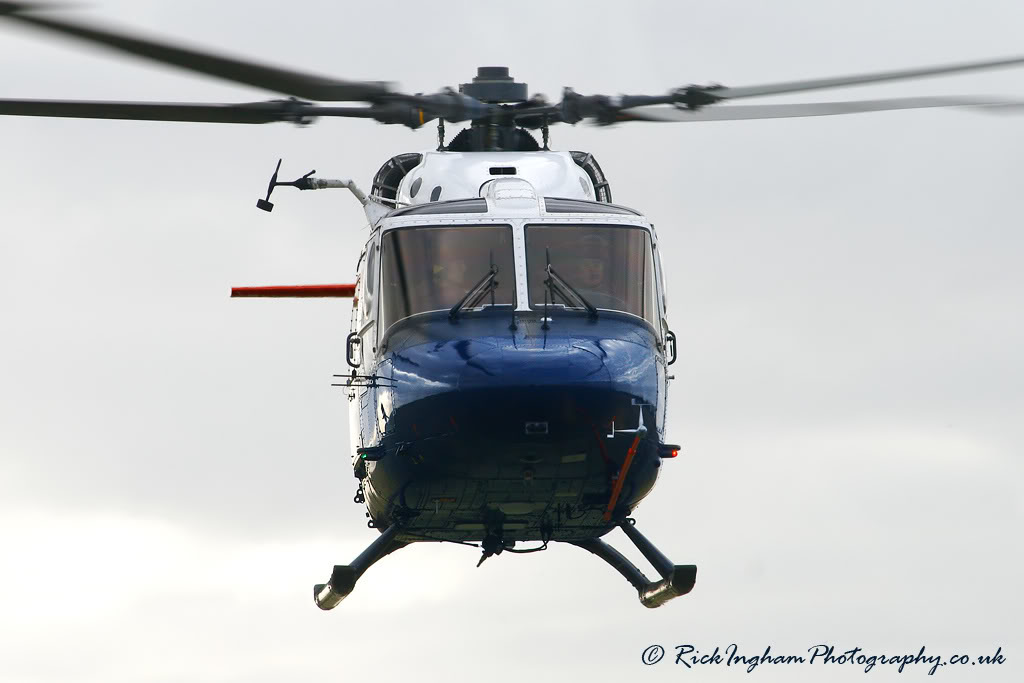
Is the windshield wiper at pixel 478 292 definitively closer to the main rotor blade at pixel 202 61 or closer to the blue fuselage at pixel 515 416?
the blue fuselage at pixel 515 416

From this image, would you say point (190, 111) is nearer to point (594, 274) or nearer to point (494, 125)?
point (594, 274)

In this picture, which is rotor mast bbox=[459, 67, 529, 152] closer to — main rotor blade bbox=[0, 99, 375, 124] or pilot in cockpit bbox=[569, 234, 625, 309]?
pilot in cockpit bbox=[569, 234, 625, 309]

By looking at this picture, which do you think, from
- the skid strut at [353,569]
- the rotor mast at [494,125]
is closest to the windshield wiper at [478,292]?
the skid strut at [353,569]

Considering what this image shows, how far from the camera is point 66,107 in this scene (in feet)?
45.8

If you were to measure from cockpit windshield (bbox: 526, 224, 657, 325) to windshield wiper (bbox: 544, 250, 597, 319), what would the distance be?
37mm

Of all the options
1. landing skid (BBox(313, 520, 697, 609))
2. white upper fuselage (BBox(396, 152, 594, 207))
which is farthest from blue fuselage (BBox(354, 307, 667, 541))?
white upper fuselage (BBox(396, 152, 594, 207))

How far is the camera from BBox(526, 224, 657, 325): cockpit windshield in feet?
61.3

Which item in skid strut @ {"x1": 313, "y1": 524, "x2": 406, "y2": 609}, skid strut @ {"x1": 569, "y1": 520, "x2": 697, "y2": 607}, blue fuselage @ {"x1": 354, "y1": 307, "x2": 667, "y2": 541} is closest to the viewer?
blue fuselage @ {"x1": 354, "y1": 307, "x2": 667, "y2": 541}

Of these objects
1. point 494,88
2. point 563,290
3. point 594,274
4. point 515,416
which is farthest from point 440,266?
point 494,88

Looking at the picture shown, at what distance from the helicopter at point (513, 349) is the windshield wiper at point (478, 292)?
0.02 metres

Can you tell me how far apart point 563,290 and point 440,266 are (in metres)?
A: 1.42

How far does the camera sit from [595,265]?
1900 centimetres

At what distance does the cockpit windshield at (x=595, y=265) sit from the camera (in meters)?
18.7

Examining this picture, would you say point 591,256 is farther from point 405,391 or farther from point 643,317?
point 405,391
